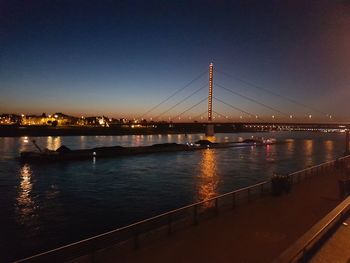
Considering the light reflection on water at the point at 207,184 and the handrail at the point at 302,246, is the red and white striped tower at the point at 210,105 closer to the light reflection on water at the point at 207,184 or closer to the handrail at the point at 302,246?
the light reflection on water at the point at 207,184

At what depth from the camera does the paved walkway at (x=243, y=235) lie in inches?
347

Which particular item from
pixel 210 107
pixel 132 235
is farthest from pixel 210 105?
pixel 132 235

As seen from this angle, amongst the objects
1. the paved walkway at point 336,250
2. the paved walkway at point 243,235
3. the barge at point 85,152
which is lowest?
the barge at point 85,152

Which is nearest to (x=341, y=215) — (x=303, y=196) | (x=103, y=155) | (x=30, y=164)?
(x=303, y=196)

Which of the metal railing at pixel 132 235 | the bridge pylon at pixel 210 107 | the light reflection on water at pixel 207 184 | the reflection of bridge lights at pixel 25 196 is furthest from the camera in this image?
the bridge pylon at pixel 210 107

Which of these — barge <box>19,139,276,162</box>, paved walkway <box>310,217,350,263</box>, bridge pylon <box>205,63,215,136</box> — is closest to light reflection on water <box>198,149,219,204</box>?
paved walkway <box>310,217,350,263</box>

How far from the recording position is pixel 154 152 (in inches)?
2844

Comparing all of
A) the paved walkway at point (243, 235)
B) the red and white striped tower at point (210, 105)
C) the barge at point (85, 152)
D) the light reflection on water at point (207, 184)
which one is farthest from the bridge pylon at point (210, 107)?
the paved walkway at point (243, 235)

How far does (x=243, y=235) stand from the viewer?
10461mm

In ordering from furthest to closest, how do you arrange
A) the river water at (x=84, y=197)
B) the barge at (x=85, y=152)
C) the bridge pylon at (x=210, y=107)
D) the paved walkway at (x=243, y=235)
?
the bridge pylon at (x=210, y=107) → the barge at (x=85, y=152) → the river water at (x=84, y=197) → the paved walkway at (x=243, y=235)

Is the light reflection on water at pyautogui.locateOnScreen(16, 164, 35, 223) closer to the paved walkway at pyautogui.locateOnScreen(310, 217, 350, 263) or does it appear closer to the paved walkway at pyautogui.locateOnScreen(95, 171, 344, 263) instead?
the paved walkway at pyautogui.locateOnScreen(95, 171, 344, 263)

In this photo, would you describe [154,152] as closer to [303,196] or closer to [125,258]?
[303,196]

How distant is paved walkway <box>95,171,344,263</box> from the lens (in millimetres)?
8812

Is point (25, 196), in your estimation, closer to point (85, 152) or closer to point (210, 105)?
point (85, 152)
